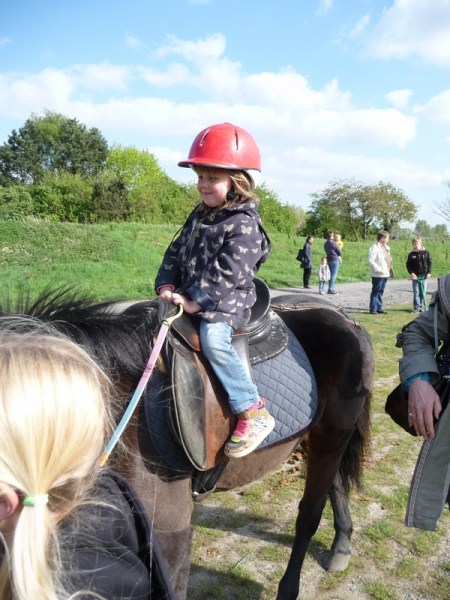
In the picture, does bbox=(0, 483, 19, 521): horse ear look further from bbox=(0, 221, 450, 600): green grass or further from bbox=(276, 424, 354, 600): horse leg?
bbox=(276, 424, 354, 600): horse leg

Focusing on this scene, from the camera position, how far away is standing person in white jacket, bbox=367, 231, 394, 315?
11188mm

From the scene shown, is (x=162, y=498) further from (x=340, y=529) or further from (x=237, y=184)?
(x=340, y=529)

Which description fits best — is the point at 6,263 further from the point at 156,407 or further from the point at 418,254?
the point at 156,407

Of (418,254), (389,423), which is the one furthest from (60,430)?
(418,254)

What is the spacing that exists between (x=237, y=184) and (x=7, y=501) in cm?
175

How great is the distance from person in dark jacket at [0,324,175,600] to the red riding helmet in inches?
54.7

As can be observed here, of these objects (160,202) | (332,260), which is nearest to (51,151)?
(160,202)

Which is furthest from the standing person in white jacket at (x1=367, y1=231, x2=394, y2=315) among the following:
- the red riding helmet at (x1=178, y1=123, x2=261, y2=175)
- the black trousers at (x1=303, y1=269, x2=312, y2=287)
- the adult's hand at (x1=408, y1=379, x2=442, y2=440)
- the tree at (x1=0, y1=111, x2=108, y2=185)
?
the tree at (x1=0, y1=111, x2=108, y2=185)

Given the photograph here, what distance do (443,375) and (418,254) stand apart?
35.0 feet

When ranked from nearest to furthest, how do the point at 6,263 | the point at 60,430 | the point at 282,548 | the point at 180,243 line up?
the point at 60,430, the point at 180,243, the point at 282,548, the point at 6,263

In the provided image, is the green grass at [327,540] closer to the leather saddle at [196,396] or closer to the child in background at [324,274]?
the leather saddle at [196,396]

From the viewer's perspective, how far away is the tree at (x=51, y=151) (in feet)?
164

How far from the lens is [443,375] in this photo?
2021mm

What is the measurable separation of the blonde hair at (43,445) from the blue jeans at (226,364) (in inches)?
37.7
